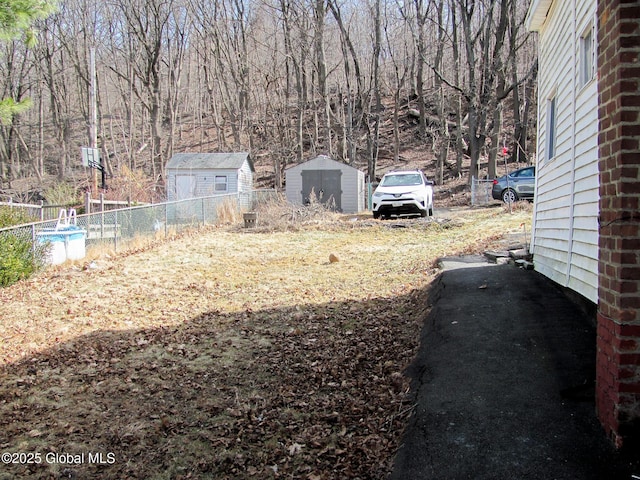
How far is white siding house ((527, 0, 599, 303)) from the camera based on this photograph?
4621 millimetres

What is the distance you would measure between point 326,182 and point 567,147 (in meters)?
18.1

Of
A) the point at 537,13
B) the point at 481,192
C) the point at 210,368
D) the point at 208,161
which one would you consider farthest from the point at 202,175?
the point at 210,368

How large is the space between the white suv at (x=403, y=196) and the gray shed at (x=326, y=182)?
513cm

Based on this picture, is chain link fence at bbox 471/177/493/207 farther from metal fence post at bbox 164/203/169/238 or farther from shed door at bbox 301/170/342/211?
metal fence post at bbox 164/203/169/238

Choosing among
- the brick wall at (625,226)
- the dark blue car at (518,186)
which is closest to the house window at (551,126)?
the brick wall at (625,226)

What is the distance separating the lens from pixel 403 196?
17625 mm

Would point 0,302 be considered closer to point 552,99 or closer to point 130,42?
point 552,99

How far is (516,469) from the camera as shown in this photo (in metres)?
3.01

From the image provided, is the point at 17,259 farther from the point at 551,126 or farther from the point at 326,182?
the point at 326,182

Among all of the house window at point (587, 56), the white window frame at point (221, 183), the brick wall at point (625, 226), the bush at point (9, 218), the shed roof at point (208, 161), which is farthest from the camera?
the white window frame at point (221, 183)

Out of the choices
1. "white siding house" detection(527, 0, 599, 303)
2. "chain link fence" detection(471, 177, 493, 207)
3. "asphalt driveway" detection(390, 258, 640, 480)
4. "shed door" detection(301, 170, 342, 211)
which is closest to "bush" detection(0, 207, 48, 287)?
"asphalt driveway" detection(390, 258, 640, 480)

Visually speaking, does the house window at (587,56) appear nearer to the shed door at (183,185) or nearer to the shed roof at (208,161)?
the shed roof at (208,161)

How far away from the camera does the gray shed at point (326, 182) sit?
76.9 ft

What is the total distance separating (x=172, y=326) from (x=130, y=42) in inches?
1330
